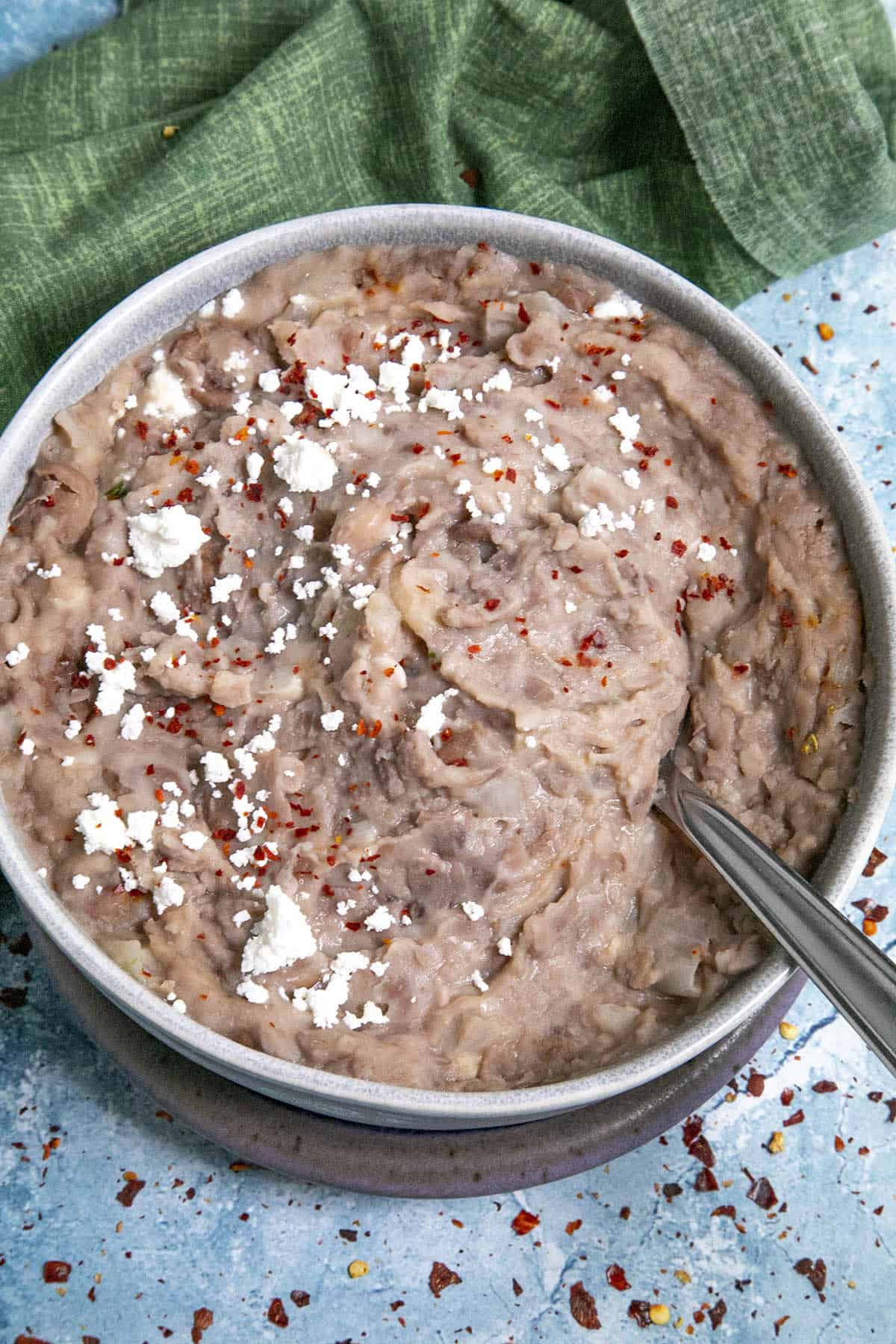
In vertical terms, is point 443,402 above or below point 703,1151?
above

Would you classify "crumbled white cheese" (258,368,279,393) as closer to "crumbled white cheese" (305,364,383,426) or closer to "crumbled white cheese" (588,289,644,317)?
"crumbled white cheese" (305,364,383,426)

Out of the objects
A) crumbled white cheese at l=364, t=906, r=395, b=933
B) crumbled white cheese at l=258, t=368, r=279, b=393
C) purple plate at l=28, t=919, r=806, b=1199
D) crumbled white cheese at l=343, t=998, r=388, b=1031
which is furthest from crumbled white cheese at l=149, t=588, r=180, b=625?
purple plate at l=28, t=919, r=806, b=1199

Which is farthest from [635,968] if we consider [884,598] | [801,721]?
[884,598]

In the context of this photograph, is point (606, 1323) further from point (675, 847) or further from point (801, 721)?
point (801, 721)

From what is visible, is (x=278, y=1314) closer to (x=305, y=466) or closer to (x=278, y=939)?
(x=278, y=939)

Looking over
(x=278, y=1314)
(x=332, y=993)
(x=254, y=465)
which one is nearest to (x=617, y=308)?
(x=254, y=465)

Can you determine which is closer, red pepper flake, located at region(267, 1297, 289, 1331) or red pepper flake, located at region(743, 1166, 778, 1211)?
red pepper flake, located at region(267, 1297, 289, 1331)

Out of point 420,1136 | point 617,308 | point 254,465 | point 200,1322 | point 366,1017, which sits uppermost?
point 617,308
